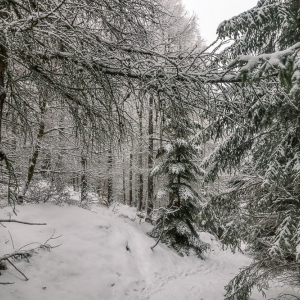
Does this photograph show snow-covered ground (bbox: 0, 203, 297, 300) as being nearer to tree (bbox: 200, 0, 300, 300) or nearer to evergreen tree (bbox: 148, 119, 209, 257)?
evergreen tree (bbox: 148, 119, 209, 257)

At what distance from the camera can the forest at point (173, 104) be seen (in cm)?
224

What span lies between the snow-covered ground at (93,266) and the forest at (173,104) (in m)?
0.51

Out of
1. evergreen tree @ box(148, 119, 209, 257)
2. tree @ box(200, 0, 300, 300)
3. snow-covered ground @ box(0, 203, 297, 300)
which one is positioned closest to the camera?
tree @ box(200, 0, 300, 300)

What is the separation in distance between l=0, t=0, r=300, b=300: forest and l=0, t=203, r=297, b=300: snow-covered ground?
1.68 ft

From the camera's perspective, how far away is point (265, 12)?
10.6ft

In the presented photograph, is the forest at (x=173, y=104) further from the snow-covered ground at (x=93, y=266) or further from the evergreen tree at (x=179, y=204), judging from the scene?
the snow-covered ground at (x=93, y=266)

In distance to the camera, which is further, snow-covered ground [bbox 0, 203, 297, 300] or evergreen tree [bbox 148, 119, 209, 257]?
evergreen tree [bbox 148, 119, 209, 257]

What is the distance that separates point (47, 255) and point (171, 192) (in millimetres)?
5632

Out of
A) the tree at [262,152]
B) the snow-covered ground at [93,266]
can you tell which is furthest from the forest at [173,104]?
the snow-covered ground at [93,266]

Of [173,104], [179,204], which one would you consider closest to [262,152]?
[173,104]

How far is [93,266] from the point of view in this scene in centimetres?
561

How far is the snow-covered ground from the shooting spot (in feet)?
15.1

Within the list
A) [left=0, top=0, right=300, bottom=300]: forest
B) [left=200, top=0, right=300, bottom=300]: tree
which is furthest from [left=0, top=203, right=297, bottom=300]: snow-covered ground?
[left=200, top=0, right=300, bottom=300]: tree

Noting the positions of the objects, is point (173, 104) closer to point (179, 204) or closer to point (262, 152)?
point (262, 152)
